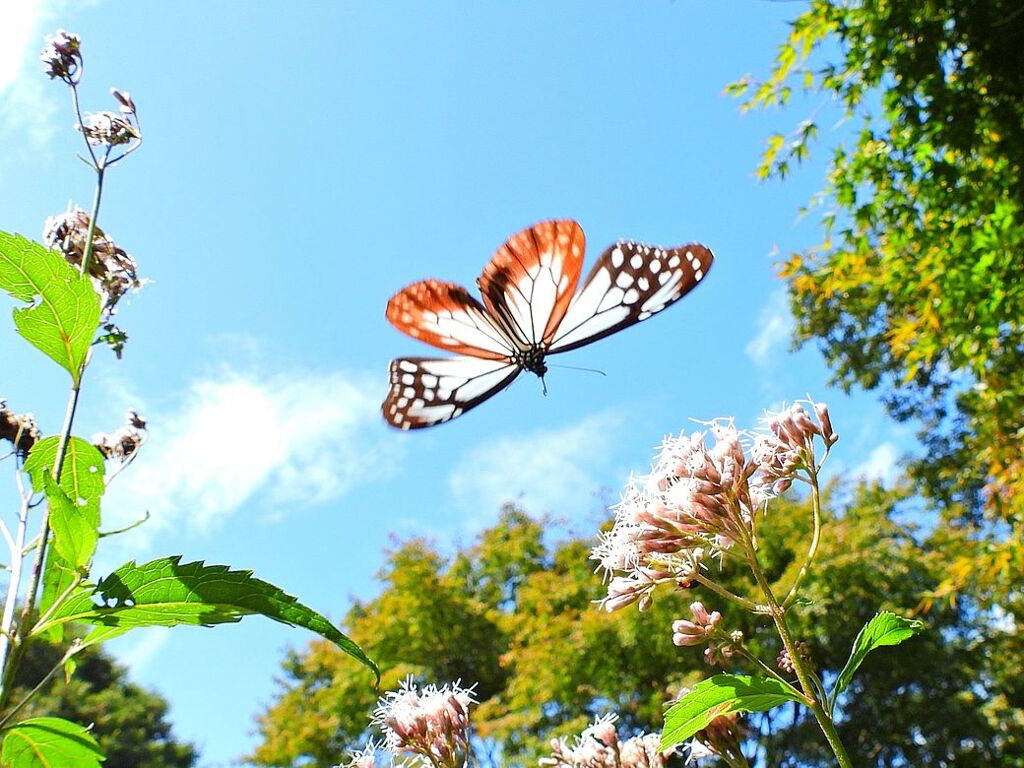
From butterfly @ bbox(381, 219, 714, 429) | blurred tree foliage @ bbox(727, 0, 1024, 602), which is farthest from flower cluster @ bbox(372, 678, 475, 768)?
blurred tree foliage @ bbox(727, 0, 1024, 602)

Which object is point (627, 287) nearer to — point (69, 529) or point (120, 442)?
point (120, 442)

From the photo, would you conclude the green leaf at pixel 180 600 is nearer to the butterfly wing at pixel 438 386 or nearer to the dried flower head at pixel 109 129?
the dried flower head at pixel 109 129

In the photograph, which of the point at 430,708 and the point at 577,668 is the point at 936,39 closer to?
the point at 430,708

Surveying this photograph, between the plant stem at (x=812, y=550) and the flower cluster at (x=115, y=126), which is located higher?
the flower cluster at (x=115, y=126)

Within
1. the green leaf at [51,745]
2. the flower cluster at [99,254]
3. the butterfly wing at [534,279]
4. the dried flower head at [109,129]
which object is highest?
the butterfly wing at [534,279]

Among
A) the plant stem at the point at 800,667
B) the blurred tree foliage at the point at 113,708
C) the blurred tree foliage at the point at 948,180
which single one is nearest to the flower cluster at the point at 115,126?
the plant stem at the point at 800,667

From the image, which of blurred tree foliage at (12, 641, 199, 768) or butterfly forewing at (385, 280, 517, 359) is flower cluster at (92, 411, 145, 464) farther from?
blurred tree foliage at (12, 641, 199, 768)

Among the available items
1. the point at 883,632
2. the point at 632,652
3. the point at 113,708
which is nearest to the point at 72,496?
the point at 883,632
